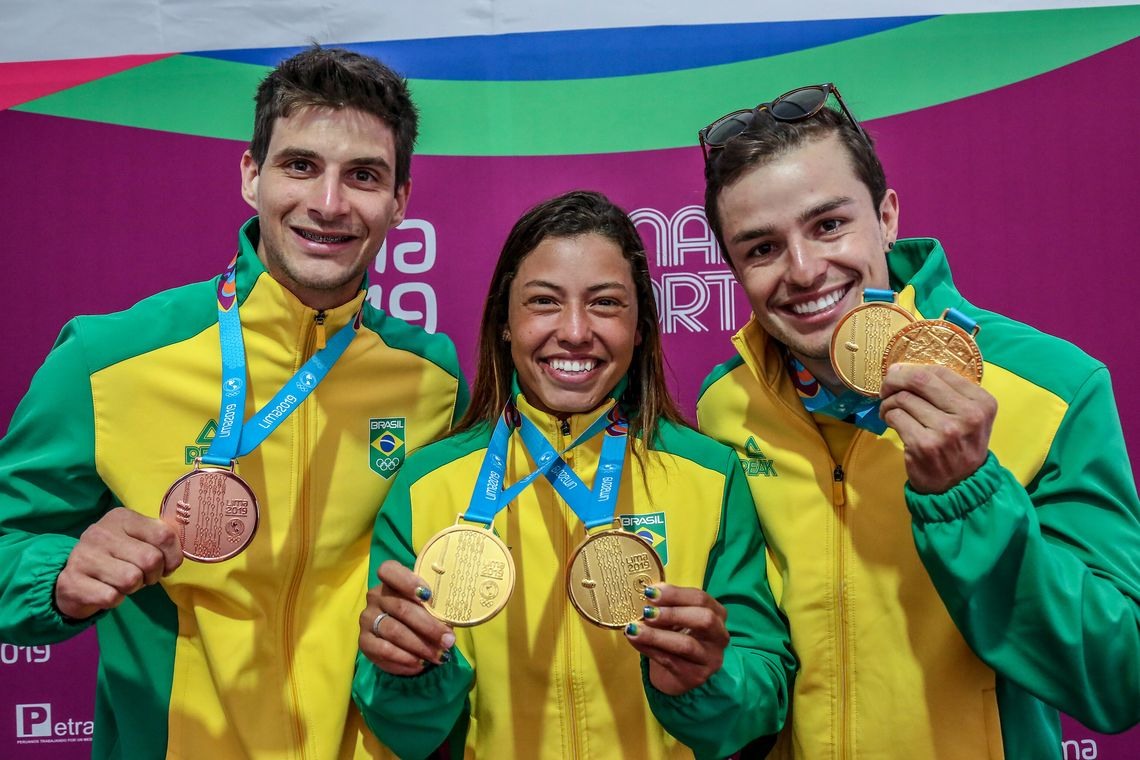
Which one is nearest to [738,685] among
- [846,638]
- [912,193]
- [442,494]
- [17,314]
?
[846,638]

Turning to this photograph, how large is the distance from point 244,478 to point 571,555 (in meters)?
0.79

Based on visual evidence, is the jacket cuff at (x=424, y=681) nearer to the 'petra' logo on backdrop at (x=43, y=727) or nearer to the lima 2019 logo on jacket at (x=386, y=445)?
the lima 2019 logo on jacket at (x=386, y=445)

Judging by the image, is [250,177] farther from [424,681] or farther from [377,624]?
[424,681]

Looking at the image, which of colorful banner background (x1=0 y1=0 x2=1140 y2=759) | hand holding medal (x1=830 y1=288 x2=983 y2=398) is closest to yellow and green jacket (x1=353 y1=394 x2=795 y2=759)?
hand holding medal (x1=830 y1=288 x2=983 y2=398)

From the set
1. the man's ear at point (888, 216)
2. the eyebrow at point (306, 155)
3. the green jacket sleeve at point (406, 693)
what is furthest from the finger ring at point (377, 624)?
the man's ear at point (888, 216)

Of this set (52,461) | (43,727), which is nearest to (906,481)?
(52,461)

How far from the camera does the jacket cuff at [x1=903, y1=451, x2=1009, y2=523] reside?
1.69m

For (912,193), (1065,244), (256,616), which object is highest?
(912,193)

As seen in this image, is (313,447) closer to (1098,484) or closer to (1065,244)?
(1098,484)

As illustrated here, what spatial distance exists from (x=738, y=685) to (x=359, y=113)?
157cm

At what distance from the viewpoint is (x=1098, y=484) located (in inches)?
74.9

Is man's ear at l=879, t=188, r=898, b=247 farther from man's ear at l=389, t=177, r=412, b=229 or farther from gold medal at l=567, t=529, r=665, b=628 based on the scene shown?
man's ear at l=389, t=177, r=412, b=229

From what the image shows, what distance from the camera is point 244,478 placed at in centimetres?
220

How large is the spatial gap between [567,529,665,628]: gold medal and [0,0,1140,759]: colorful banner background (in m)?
1.35
